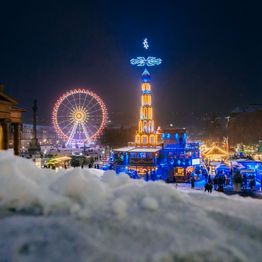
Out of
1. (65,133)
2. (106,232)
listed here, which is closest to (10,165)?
(106,232)

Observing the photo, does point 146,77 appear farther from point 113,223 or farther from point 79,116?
point 113,223

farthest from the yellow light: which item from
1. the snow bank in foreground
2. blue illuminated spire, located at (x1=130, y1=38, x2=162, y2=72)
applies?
the snow bank in foreground

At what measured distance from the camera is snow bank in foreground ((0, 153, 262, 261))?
2.37 m

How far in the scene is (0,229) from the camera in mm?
2607

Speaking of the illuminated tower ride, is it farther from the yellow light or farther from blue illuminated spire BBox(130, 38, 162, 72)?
the yellow light

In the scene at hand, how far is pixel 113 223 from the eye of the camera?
2678mm

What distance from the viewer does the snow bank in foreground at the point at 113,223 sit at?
2371 millimetres

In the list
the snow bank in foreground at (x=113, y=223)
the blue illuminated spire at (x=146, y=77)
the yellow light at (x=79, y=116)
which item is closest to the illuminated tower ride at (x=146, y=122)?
the blue illuminated spire at (x=146, y=77)

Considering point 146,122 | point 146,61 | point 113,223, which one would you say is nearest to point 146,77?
point 146,61

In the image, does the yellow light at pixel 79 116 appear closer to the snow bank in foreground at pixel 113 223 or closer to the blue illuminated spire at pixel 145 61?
the blue illuminated spire at pixel 145 61

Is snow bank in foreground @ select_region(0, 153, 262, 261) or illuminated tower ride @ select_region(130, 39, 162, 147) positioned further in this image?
illuminated tower ride @ select_region(130, 39, 162, 147)

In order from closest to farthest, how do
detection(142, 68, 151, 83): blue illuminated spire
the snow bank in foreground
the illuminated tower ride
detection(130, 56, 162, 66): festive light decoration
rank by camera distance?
the snow bank in foreground → the illuminated tower ride → detection(142, 68, 151, 83): blue illuminated spire → detection(130, 56, 162, 66): festive light decoration

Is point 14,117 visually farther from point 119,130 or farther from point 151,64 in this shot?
point 119,130

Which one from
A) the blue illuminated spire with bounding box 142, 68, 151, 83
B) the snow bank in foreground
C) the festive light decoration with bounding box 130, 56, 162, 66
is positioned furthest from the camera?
the festive light decoration with bounding box 130, 56, 162, 66
